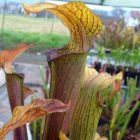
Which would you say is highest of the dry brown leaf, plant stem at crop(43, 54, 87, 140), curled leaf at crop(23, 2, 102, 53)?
curled leaf at crop(23, 2, 102, 53)

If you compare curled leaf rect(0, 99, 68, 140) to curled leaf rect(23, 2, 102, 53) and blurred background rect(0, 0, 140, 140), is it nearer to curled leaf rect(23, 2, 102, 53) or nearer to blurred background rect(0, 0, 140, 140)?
curled leaf rect(23, 2, 102, 53)

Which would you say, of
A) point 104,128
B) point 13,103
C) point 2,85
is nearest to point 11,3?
point 2,85

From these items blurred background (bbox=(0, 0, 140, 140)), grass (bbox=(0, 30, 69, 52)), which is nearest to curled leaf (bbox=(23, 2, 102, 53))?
blurred background (bbox=(0, 0, 140, 140))

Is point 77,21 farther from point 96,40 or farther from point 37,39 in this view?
point 37,39

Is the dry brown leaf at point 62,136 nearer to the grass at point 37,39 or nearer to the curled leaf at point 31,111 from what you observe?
the curled leaf at point 31,111

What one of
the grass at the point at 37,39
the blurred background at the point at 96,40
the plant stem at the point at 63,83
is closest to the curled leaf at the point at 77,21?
the plant stem at the point at 63,83
